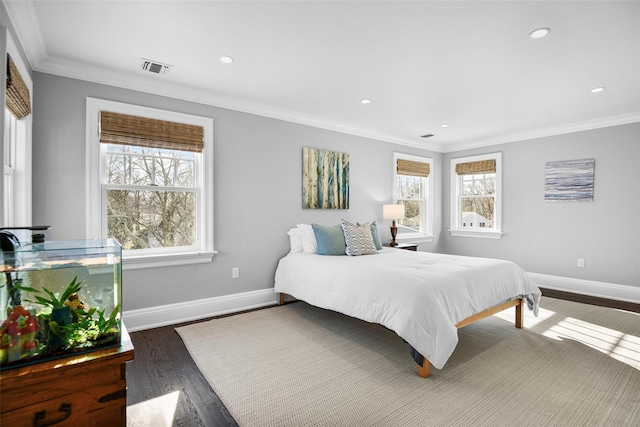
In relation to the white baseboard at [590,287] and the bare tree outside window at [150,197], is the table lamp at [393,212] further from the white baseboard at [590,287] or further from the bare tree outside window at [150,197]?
the bare tree outside window at [150,197]

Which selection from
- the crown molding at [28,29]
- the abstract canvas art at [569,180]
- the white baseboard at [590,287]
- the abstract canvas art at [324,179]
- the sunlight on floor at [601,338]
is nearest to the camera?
the crown molding at [28,29]

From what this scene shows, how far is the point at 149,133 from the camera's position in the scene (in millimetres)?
3215

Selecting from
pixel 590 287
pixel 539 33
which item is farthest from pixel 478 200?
pixel 539 33

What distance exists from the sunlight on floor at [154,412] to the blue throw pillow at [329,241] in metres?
2.09

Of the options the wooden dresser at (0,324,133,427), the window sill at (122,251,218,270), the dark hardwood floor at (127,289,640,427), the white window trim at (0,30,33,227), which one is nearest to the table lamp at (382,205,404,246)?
the window sill at (122,251,218,270)

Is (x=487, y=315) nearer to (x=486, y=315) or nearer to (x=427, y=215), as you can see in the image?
(x=486, y=315)

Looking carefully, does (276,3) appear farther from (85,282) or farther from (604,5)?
(604,5)

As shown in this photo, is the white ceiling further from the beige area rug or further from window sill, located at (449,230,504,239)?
the beige area rug

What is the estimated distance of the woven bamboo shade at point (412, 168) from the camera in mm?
5590

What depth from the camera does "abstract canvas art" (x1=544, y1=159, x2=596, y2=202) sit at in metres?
4.55

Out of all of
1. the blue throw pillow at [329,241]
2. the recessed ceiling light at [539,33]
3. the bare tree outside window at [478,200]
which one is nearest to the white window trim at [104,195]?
the blue throw pillow at [329,241]

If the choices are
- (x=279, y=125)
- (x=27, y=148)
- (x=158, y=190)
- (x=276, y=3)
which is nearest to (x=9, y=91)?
(x=27, y=148)

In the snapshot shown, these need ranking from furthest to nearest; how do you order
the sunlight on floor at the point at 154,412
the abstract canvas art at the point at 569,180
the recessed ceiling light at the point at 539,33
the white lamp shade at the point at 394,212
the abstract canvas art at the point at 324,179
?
the white lamp shade at the point at 394,212 → the abstract canvas art at the point at 569,180 → the abstract canvas art at the point at 324,179 → the recessed ceiling light at the point at 539,33 → the sunlight on floor at the point at 154,412

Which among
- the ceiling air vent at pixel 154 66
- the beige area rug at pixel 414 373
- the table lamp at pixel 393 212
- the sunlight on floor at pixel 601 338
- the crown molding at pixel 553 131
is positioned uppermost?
the ceiling air vent at pixel 154 66
